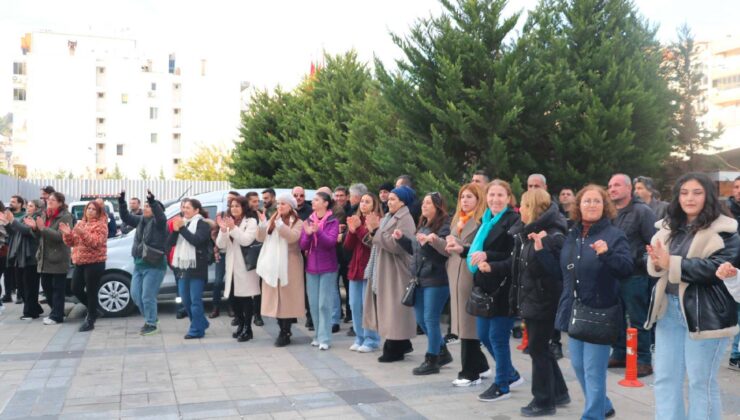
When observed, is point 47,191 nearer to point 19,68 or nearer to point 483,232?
point 483,232

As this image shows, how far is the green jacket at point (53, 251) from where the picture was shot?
34.2 ft

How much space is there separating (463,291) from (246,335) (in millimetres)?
3836

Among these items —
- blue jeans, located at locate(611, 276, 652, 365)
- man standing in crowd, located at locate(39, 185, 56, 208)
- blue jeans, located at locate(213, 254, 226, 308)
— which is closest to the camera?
blue jeans, located at locate(611, 276, 652, 365)

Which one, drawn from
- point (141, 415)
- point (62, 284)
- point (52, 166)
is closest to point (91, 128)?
point (52, 166)

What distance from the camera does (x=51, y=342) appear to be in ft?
30.3

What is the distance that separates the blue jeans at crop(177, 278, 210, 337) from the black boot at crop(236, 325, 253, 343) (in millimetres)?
596

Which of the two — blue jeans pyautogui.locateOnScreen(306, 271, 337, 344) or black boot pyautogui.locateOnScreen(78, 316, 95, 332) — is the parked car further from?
blue jeans pyautogui.locateOnScreen(306, 271, 337, 344)

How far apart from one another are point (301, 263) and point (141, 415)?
3397mm

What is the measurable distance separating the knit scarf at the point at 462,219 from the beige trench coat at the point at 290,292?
2.67m

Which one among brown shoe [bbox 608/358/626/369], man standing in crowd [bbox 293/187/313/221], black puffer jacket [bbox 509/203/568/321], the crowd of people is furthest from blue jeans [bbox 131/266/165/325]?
brown shoe [bbox 608/358/626/369]

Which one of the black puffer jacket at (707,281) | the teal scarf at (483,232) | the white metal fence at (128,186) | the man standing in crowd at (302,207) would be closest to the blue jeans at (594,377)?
the black puffer jacket at (707,281)

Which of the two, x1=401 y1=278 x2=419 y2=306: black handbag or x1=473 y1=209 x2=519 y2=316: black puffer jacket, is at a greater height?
x1=473 y1=209 x2=519 y2=316: black puffer jacket

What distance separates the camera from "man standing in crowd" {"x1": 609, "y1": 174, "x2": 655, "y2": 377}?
23.1 feet

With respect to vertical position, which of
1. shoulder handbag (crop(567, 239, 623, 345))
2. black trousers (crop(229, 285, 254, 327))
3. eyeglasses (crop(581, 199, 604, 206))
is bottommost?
black trousers (crop(229, 285, 254, 327))
